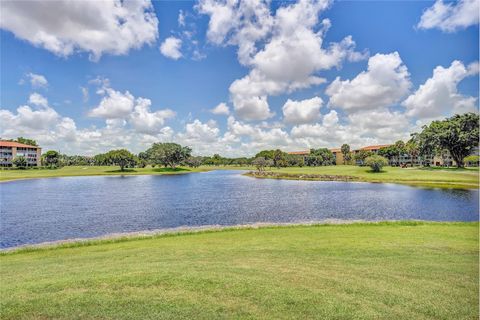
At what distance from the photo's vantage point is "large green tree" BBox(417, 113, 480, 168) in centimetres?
9388

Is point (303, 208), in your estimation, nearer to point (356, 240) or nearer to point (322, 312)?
point (356, 240)

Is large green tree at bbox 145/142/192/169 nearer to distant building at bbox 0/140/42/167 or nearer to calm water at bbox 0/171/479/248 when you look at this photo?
distant building at bbox 0/140/42/167

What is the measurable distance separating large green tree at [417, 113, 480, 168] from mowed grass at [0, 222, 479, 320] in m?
104

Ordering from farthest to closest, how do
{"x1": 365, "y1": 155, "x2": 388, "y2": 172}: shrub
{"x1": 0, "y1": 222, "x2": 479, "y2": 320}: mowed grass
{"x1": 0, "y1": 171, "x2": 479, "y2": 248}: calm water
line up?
{"x1": 365, "y1": 155, "x2": 388, "y2": 172}: shrub → {"x1": 0, "y1": 171, "x2": 479, "y2": 248}: calm water → {"x1": 0, "y1": 222, "x2": 479, "y2": 320}: mowed grass

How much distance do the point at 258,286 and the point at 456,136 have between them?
117 meters

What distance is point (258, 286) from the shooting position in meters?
8.71

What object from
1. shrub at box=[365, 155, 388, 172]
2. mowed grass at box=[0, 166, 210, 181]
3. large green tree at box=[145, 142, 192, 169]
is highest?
large green tree at box=[145, 142, 192, 169]

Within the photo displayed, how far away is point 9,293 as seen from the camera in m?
8.88

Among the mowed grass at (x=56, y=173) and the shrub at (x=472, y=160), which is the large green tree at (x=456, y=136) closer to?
the shrub at (x=472, y=160)

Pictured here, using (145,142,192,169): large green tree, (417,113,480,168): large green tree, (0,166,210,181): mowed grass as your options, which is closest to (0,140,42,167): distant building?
(0,166,210,181): mowed grass

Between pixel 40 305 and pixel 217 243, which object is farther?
pixel 217 243

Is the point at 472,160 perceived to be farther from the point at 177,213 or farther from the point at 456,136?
the point at 177,213

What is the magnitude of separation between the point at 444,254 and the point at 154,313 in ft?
41.0

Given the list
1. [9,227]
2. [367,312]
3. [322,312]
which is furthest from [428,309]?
[9,227]
